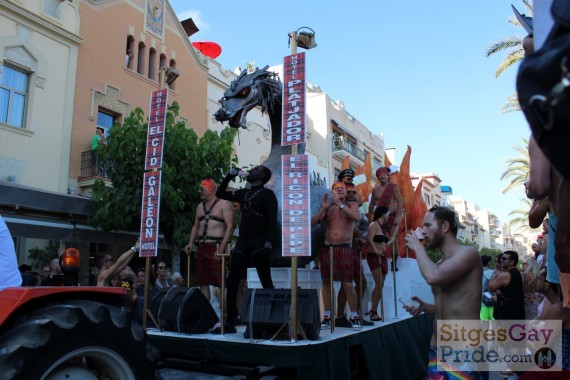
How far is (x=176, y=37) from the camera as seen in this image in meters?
18.6

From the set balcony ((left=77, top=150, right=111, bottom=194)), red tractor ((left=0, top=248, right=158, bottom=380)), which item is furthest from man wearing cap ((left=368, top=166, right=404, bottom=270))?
balcony ((left=77, top=150, right=111, bottom=194))

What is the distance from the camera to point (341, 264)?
5.43 meters

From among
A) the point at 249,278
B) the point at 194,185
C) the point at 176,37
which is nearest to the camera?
the point at 249,278

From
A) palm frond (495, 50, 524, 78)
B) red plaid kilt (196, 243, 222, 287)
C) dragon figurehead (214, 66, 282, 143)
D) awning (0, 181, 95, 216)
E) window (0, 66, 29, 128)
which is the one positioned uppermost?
palm frond (495, 50, 524, 78)

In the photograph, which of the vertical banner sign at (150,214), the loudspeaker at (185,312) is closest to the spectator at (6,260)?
the loudspeaker at (185,312)

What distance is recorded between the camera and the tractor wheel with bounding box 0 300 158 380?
87.8 inches

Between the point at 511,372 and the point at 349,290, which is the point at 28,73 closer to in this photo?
the point at 349,290

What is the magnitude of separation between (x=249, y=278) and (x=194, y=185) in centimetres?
684

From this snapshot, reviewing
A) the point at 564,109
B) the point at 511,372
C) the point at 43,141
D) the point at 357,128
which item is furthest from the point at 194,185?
the point at 357,128

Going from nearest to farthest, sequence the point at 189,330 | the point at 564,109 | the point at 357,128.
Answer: the point at 564,109
the point at 189,330
the point at 357,128

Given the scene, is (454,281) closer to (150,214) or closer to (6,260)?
(6,260)

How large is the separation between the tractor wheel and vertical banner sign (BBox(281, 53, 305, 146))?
7.62ft

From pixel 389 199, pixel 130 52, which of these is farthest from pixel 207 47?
pixel 389 199

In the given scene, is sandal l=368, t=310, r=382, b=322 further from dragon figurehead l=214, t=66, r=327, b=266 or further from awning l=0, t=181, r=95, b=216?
awning l=0, t=181, r=95, b=216
